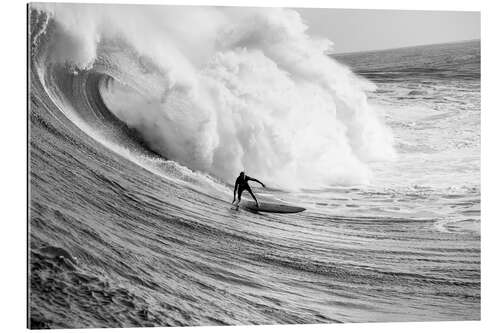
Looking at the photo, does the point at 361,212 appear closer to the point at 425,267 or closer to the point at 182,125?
the point at 425,267

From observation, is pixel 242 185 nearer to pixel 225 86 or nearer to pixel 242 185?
pixel 242 185

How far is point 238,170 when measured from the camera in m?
7.58

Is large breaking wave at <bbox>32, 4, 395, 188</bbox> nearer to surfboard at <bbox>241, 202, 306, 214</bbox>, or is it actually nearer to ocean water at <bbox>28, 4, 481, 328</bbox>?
ocean water at <bbox>28, 4, 481, 328</bbox>

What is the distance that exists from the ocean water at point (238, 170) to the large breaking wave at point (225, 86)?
0.4 inches

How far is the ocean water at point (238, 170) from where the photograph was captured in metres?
7.01

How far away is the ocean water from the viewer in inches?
276

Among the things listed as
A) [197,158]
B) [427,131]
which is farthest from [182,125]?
[427,131]

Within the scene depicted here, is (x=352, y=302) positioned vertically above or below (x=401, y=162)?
below

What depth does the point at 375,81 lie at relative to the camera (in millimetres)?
8023

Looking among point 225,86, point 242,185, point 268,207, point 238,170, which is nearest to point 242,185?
point 242,185

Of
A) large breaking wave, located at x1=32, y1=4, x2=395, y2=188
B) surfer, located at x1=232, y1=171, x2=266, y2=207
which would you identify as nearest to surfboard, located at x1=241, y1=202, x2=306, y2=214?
surfer, located at x1=232, y1=171, x2=266, y2=207

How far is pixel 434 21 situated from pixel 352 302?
2257mm

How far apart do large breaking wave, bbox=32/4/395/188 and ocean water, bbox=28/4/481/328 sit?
0.01 metres

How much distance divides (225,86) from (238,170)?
614 mm
